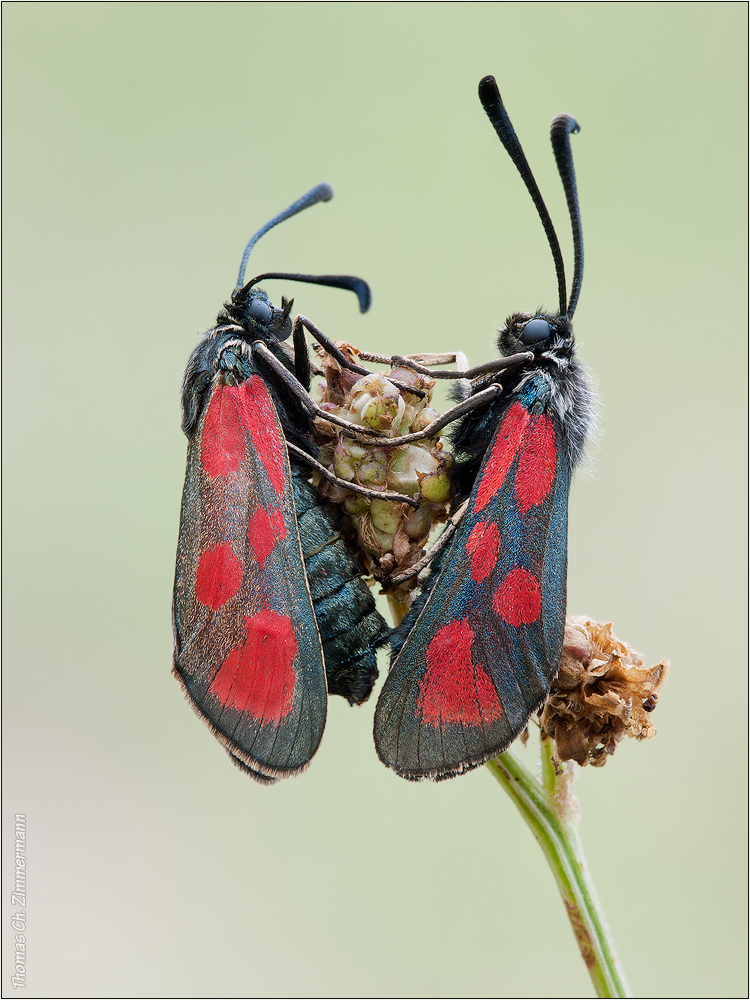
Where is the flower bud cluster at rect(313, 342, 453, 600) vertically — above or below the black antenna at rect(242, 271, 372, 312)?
below

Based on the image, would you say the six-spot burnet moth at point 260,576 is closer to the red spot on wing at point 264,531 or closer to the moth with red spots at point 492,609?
the red spot on wing at point 264,531

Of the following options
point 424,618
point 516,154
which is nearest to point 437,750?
point 424,618

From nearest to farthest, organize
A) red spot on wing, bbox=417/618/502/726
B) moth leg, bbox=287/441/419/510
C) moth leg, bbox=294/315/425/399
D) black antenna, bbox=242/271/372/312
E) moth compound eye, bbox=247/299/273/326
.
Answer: red spot on wing, bbox=417/618/502/726
moth leg, bbox=287/441/419/510
moth leg, bbox=294/315/425/399
moth compound eye, bbox=247/299/273/326
black antenna, bbox=242/271/372/312

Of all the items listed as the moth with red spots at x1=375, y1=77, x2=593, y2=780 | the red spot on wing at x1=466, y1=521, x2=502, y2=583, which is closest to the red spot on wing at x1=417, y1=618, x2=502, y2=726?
the moth with red spots at x1=375, y1=77, x2=593, y2=780

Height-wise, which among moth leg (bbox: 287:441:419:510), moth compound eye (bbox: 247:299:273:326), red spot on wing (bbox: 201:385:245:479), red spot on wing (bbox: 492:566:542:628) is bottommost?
red spot on wing (bbox: 492:566:542:628)

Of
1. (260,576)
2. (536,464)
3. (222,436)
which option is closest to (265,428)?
(222,436)

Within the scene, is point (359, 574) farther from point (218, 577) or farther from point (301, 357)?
point (301, 357)

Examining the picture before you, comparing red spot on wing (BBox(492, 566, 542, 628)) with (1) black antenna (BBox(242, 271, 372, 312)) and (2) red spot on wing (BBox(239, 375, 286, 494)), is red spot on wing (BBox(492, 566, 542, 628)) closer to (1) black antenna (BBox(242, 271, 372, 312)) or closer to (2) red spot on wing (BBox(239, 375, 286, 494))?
(2) red spot on wing (BBox(239, 375, 286, 494))

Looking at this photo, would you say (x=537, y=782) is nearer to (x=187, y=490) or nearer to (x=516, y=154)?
(x=187, y=490)
